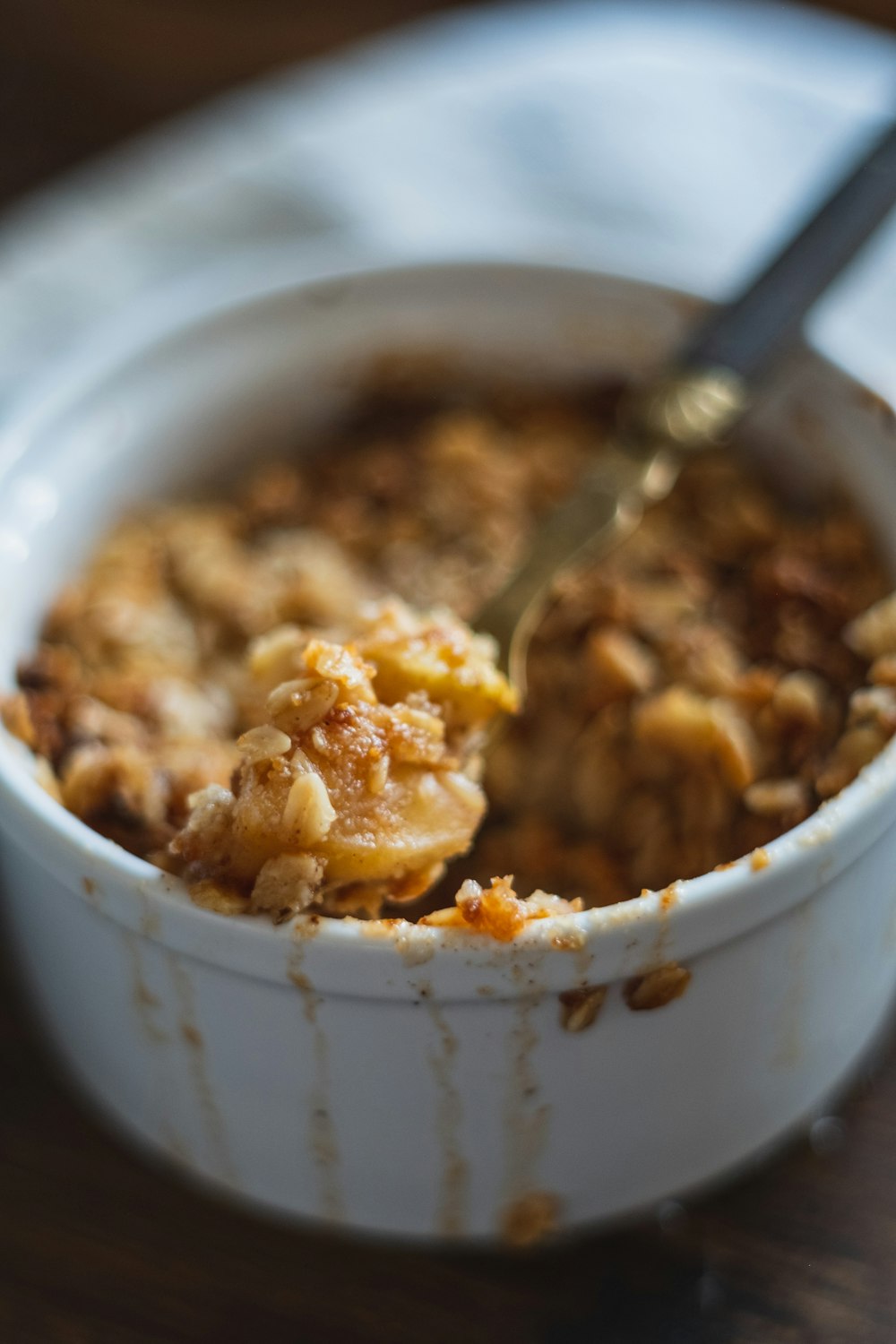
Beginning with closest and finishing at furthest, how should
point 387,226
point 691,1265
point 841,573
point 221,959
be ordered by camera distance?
point 221,959 < point 691,1265 < point 841,573 < point 387,226

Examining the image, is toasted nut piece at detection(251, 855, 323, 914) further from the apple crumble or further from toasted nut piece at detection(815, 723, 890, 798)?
toasted nut piece at detection(815, 723, 890, 798)

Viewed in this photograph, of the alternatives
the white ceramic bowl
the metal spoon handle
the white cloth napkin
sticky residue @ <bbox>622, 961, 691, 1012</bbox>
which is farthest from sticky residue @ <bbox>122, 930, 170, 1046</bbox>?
the white cloth napkin

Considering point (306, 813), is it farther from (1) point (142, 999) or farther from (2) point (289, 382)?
(2) point (289, 382)

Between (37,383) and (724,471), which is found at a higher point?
(724,471)

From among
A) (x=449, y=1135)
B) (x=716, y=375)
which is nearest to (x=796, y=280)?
(x=716, y=375)

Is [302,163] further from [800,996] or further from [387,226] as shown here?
[800,996]

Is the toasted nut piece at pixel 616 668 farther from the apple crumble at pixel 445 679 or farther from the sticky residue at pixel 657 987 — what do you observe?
the sticky residue at pixel 657 987

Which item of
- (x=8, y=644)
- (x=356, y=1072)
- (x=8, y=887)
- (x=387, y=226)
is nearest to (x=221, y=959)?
(x=356, y=1072)
